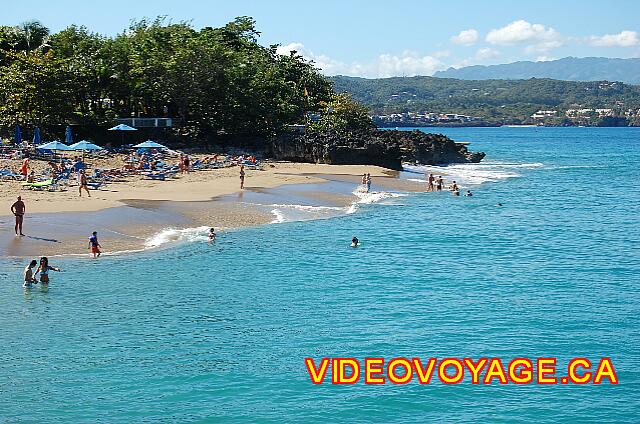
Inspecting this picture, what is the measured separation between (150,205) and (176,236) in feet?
22.3

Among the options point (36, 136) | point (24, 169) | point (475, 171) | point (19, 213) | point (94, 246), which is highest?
point (36, 136)

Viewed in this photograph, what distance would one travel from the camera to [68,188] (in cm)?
4291

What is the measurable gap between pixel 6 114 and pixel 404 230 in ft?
106

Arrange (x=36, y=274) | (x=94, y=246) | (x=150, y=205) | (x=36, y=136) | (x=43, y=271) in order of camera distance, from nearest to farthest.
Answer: (x=43, y=271)
(x=36, y=274)
(x=94, y=246)
(x=150, y=205)
(x=36, y=136)

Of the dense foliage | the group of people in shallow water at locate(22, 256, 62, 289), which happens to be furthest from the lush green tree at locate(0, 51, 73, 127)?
the group of people in shallow water at locate(22, 256, 62, 289)

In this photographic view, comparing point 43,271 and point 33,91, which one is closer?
point 43,271

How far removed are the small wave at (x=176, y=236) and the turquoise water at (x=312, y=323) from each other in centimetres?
85

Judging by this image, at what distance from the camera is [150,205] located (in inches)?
1574

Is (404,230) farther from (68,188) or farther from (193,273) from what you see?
(68,188)

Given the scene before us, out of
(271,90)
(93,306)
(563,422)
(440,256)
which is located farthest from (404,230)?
(271,90)

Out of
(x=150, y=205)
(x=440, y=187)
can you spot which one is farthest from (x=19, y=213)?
(x=440, y=187)

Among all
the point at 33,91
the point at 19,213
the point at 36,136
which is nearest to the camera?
the point at 19,213

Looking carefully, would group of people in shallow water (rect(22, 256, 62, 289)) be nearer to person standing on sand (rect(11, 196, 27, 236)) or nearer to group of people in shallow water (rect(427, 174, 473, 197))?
person standing on sand (rect(11, 196, 27, 236))

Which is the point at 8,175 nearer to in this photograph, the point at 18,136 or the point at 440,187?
the point at 18,136
